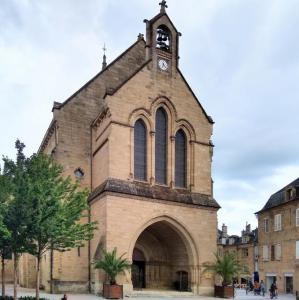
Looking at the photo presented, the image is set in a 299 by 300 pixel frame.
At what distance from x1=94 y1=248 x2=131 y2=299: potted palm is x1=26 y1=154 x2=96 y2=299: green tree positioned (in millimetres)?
4267

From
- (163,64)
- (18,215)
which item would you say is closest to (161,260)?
(163,64)

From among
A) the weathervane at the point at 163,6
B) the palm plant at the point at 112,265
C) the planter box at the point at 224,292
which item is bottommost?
the planter box at the point at 224,292

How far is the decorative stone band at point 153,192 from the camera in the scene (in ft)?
89.8

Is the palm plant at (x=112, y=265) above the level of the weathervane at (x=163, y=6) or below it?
below

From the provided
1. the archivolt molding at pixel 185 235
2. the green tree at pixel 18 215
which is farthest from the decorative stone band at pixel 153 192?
the green tree at pixel 18 215

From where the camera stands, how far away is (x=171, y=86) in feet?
105

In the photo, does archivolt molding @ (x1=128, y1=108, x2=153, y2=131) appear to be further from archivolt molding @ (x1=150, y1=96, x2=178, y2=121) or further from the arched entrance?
the arched entrance

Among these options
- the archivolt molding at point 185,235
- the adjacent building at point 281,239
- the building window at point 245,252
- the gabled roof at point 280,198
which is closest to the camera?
the archivolt molding at point 185,235

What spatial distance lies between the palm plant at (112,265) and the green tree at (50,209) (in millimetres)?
4248

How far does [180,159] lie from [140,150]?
3.35 m

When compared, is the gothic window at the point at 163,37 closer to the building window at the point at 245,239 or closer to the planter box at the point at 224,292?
the planter box at the point at 224,292

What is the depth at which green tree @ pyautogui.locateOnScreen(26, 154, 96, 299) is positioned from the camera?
745 inches

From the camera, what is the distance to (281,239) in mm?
41812

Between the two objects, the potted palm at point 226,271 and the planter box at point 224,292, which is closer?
the potted palm at point 226,271
